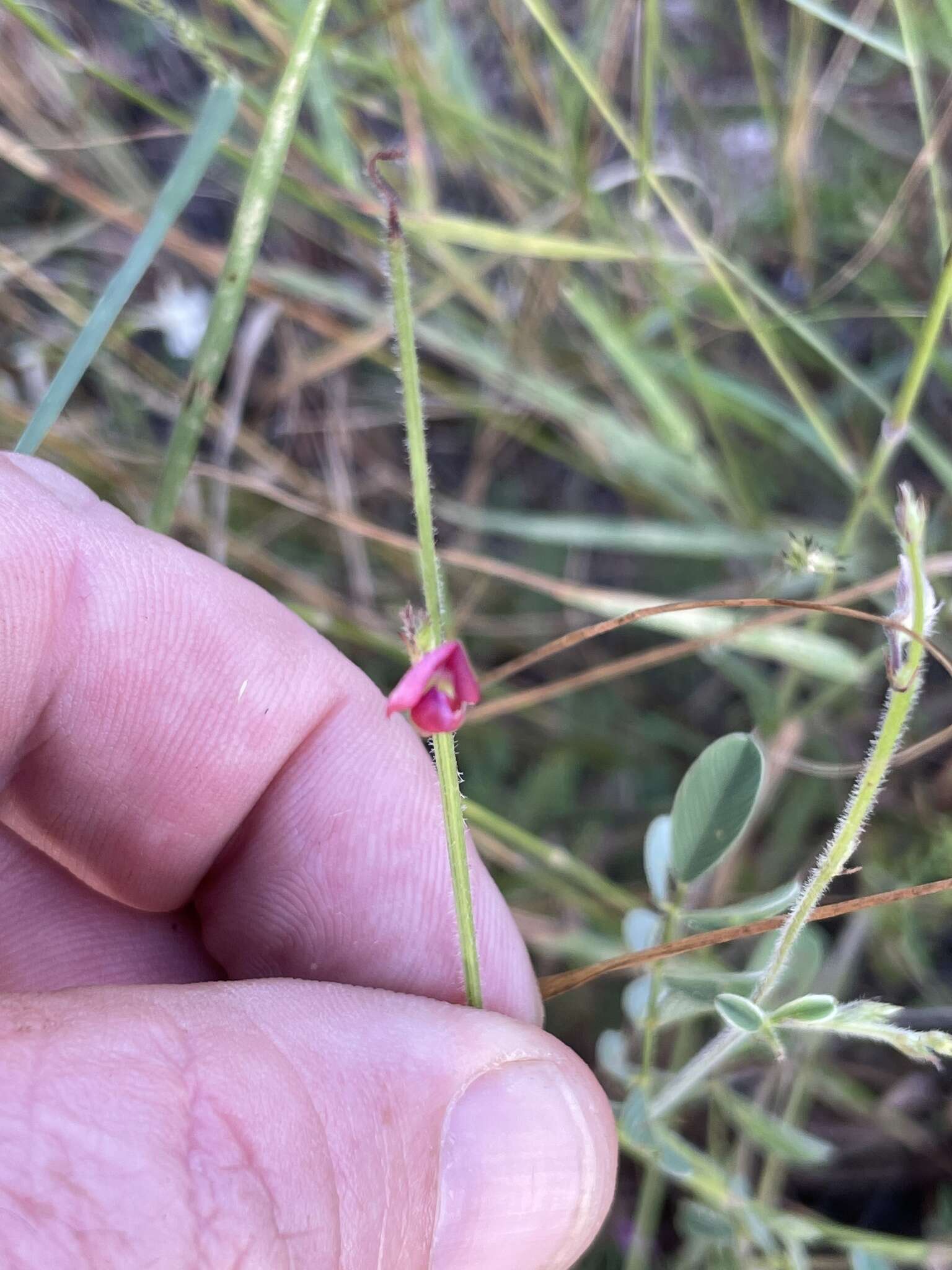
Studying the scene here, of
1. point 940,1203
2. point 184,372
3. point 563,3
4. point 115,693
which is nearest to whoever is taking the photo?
point 115,693

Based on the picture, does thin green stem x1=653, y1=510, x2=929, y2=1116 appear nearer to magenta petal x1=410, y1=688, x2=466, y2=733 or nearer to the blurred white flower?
magenta petal x1=410, y1=688, x2=466, y2=733

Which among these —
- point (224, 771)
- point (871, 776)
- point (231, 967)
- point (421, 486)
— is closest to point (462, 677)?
point (421, 486)

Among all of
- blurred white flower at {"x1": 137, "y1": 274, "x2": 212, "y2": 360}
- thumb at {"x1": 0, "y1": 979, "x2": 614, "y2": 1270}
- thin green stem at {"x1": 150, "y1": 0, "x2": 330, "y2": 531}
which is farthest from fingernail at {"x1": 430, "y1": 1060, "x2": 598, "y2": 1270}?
blurred white flower at {"x1": 137, "y1": 274, "x2": 212, "y2": 360}

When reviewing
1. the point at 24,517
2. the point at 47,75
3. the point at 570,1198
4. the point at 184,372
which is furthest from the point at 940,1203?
the point at 47,75

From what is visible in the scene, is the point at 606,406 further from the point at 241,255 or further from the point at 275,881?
the point at 275,881

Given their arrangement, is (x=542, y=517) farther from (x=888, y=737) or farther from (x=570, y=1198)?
(x=888, y=737)

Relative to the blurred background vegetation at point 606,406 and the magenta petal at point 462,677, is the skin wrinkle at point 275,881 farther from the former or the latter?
the magenta petal at point 462,677
